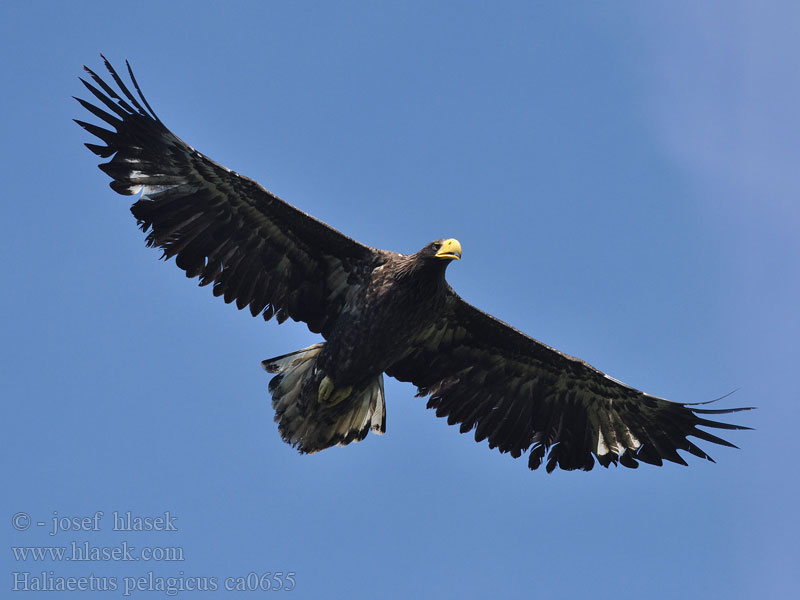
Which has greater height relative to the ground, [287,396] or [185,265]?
[185,265]

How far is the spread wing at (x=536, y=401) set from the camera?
1411 centimetres

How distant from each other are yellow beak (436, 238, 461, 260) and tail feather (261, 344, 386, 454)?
178 cm

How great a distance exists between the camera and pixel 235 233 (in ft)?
43.9

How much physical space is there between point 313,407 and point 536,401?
103 inches

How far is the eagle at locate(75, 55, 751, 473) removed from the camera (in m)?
13.0

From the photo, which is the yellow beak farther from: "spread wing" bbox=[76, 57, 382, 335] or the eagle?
"spread wing" bbox=[76, 57, 382, 335]

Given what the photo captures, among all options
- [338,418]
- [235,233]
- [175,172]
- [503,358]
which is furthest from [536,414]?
[175,172]

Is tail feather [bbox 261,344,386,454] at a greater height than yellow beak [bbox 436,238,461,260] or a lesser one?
lesser

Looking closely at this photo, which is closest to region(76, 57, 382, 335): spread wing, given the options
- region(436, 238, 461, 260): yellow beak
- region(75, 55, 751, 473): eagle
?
region(75, 55, 751, 473): eagle

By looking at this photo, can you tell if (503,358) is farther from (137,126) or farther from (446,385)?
(137,126)

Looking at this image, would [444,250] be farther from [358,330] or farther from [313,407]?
[313,407]

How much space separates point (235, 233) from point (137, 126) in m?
1.49

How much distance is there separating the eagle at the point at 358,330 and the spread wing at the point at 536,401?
14mm

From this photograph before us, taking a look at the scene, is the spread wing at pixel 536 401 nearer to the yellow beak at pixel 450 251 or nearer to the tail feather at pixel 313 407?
the tail feather at pixel 313 407
